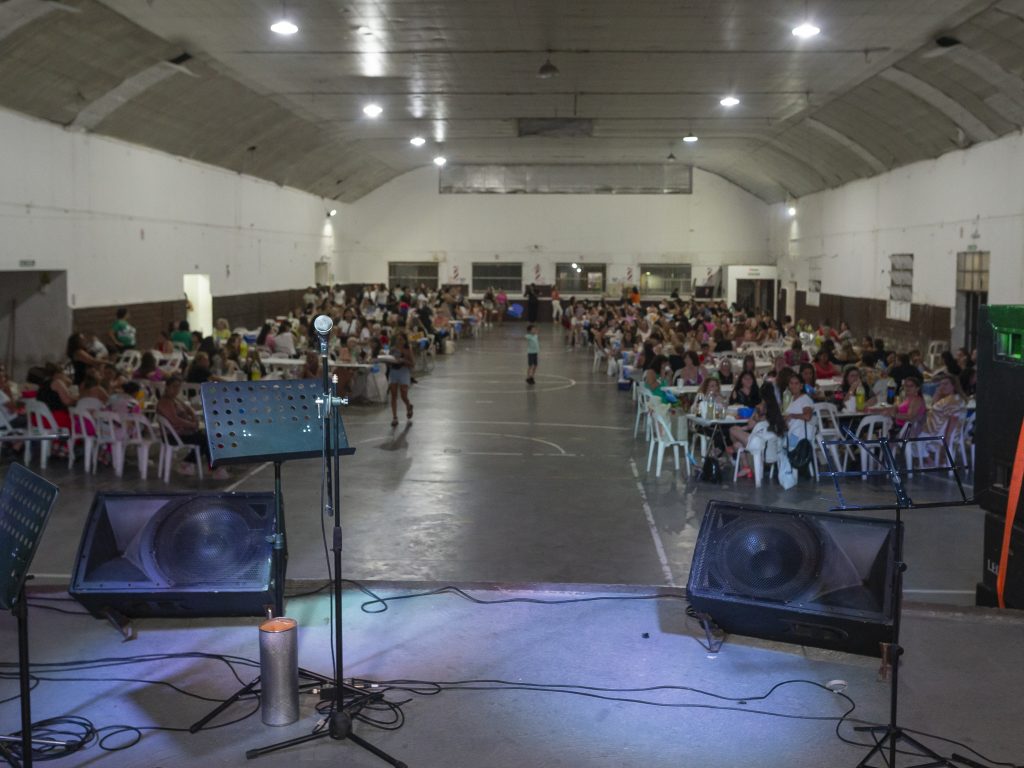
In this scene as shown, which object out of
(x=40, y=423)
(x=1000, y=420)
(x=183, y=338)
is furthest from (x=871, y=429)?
(x=183, y=338)

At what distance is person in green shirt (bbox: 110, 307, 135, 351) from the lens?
1867cm

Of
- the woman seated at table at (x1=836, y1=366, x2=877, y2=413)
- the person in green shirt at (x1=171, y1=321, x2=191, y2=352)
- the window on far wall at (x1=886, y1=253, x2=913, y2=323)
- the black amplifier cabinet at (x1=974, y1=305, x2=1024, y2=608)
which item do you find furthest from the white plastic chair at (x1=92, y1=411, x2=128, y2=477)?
the window on far wall at (x1=886, y1=253, x2=913, y2=323)

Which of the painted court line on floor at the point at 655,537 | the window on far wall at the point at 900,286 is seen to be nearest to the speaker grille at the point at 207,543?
the painted court line on floor at the point at 655,537

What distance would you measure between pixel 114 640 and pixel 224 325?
16433mm

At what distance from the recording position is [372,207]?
38.2 metres

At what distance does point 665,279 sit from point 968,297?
18.7 metres

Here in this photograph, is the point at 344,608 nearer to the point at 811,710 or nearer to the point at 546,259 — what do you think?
the point at 811,710

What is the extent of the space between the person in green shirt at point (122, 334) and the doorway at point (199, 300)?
15.8ft

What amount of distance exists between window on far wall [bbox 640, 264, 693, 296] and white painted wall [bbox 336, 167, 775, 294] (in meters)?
0.30

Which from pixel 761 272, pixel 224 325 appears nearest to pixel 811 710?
pixel 224 325

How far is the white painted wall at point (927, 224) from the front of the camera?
17469mm

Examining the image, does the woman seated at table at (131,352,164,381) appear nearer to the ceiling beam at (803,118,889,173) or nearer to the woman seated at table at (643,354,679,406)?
the woman seated at table at (643,354,679,406)

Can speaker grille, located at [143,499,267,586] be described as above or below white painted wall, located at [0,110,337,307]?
below

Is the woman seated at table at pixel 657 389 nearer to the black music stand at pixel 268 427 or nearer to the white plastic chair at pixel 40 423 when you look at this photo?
the white plastic chair at pixel 40 423
